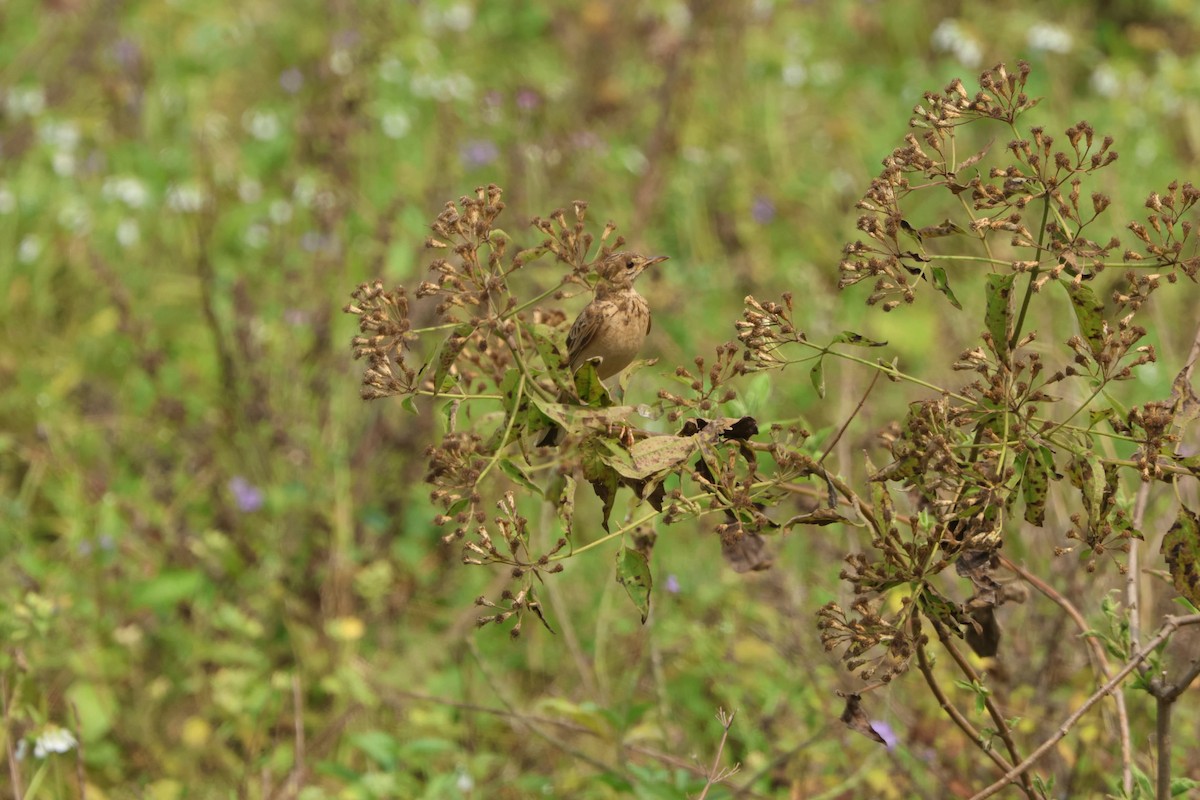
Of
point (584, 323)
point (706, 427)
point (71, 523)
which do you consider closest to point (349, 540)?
point (71, 523)

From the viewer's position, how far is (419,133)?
6277 millimetres

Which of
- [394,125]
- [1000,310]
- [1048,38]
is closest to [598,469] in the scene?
[1000,310]

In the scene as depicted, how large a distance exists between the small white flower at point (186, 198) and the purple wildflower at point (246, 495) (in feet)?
4.78

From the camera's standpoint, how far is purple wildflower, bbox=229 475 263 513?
13.0 ft

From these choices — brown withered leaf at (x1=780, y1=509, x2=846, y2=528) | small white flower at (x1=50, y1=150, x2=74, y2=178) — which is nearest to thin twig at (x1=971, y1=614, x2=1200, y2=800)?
brown withered leaf at (x1=780, y1=509, x2=846, y2=528)

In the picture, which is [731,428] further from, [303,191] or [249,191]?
[249,191]

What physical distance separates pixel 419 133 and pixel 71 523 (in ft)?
9.38

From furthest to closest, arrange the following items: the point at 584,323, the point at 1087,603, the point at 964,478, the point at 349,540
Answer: the point at 349,540 < the point at 1087,603 < the point at 584,323 < the point at 964,478

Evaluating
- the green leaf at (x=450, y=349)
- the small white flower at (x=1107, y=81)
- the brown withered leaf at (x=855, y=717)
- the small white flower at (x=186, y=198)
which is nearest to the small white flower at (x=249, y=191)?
the small white flower at (x=186, y=198)

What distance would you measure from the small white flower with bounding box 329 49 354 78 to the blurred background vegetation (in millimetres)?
36

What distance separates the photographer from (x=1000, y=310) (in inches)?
65.4

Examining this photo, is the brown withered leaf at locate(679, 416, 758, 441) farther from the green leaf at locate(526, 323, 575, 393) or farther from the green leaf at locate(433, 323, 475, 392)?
the green leaf at locate(433, 323, 475, 392)

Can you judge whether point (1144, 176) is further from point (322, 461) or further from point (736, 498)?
point (736, 498)

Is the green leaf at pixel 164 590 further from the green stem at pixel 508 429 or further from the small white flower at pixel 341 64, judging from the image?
the small white flower at pixel 341 64
